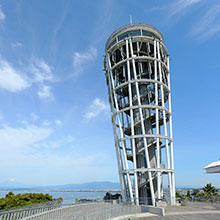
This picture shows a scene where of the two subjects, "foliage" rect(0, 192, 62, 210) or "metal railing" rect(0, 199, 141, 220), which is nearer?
"metal railing" rect(0, 199, 141, 220)

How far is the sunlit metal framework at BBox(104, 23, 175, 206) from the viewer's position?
22734mm

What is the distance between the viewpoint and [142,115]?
981 inches

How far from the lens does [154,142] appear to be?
965 inches

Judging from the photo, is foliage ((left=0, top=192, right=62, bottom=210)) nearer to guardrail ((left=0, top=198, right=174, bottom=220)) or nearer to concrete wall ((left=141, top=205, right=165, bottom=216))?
concrete wall ((left=141, top=205, right=165, bottom=216))

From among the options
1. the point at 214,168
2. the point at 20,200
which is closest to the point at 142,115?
the point at 214,168

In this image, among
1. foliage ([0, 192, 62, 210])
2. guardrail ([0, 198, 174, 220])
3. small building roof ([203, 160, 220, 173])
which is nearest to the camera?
guardrail ([0, 198, 174, 220])

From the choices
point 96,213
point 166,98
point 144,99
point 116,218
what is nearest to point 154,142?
point 144,99

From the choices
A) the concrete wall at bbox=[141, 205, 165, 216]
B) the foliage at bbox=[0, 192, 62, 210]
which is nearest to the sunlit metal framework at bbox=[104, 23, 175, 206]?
the concrete wall at bbox=[141, 205, 165, 216]

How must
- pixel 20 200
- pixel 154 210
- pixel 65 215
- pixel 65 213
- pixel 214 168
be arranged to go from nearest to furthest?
pixel 65 215, pixel 65 213, pixel 154 210, pixel 214 168, pixel 20 200

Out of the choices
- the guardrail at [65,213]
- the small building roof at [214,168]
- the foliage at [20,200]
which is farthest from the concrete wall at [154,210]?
the foliage at [20,200]

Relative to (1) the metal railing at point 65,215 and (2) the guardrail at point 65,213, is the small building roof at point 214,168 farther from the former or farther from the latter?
(1) the metal railing at point 65,215

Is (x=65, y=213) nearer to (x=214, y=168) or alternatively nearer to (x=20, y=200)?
(x=214, y=168)

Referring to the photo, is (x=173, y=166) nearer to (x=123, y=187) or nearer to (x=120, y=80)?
(x=123, y=187)

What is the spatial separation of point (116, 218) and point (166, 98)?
2212cm
